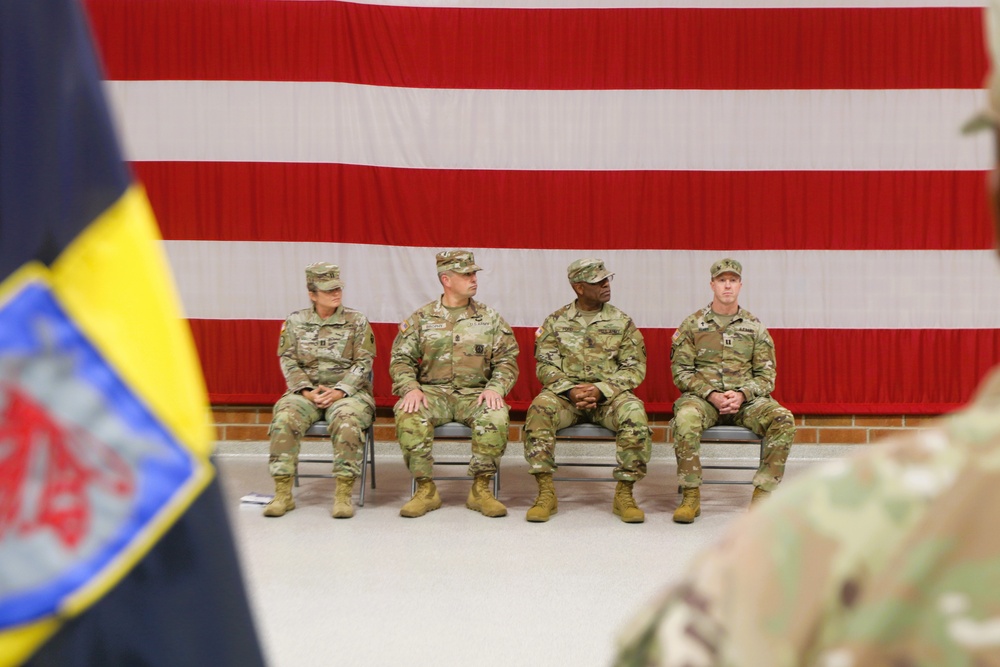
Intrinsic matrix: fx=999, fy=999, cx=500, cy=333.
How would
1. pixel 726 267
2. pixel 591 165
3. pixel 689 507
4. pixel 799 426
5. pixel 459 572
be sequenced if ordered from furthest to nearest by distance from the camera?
pixel 799 426 → pixel 591 165 → pixel 726 267 → pixel 689 507 → pixel 459 572

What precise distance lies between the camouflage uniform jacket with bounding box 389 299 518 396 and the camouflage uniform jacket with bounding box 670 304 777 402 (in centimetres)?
82

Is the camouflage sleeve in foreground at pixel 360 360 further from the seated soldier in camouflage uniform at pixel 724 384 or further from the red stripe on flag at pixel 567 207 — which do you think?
the seated soldier in camouflage uniform at pixel 724 384

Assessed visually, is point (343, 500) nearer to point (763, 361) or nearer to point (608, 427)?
point (608, 427)

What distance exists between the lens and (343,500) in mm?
4465

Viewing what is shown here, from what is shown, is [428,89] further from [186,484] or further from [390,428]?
[186,484]

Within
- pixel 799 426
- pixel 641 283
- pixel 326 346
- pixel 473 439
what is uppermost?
pixel 641 283

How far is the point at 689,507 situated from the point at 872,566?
4083mm

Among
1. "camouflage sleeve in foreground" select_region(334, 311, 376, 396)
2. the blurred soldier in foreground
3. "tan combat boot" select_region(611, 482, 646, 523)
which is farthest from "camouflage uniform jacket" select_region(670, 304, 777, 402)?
the blurred soldier in foreground

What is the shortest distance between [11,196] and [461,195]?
4579 mm

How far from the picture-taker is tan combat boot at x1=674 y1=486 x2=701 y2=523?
4.38 meters

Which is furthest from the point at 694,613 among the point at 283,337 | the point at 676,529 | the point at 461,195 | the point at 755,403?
the point at 461,195

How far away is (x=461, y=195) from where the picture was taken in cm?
535

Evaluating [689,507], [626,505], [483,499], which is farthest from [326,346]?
[689,507]

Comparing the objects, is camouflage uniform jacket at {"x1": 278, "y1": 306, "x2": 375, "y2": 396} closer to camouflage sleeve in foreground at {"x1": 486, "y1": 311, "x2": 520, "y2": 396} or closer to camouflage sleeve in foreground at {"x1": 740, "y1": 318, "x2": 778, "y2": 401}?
camouflage sleeve in foreground at {"x1": 486, "y1": 311, "x2": 520, "y2": 396}
